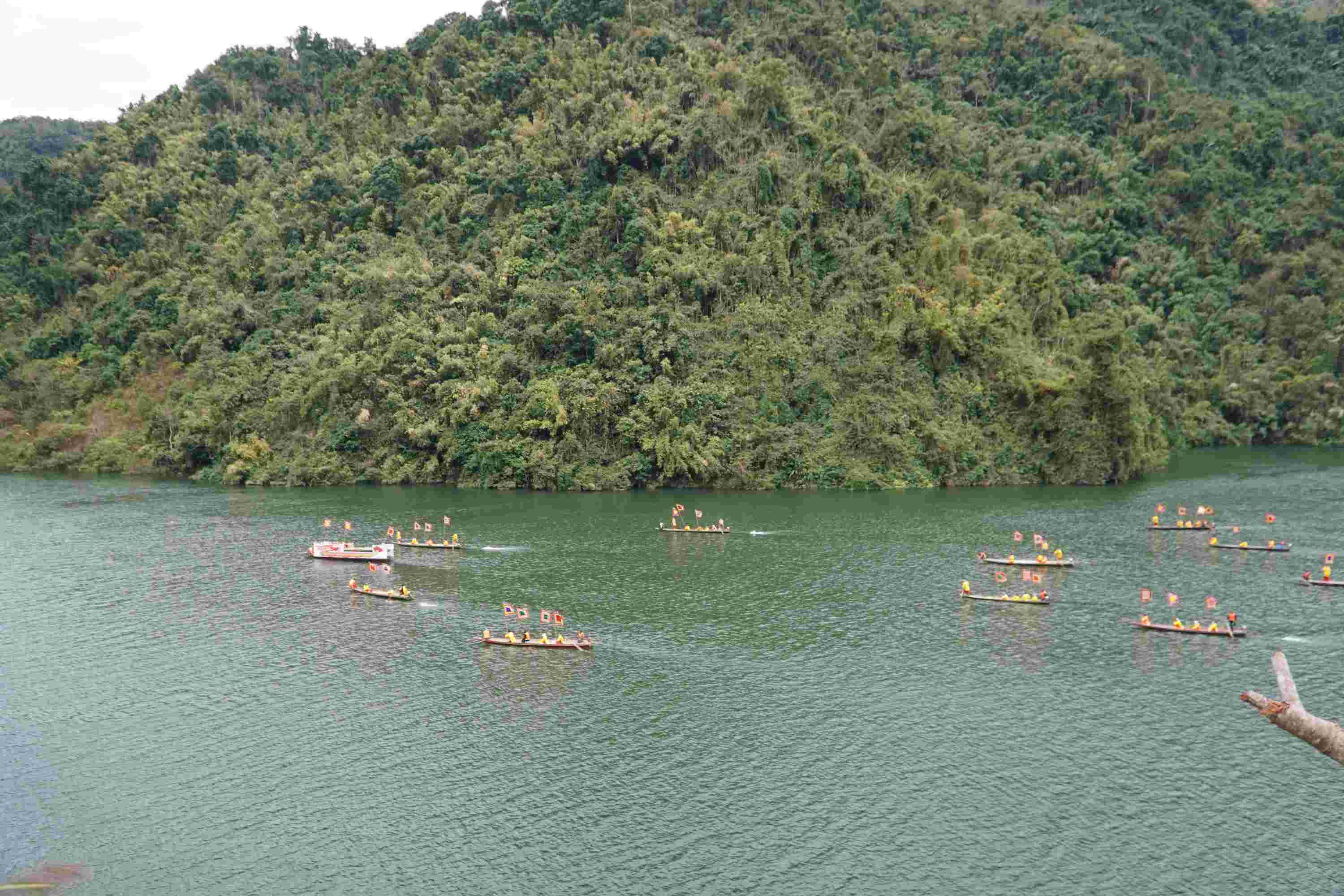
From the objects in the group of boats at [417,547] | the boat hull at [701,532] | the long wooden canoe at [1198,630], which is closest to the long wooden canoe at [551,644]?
the group of boats at [417,547]

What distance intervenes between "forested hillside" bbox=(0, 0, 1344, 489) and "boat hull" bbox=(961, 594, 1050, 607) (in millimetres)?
39479

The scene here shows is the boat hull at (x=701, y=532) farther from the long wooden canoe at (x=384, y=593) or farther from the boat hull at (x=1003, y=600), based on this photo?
the long wooden canoe at (x=384, y=593)

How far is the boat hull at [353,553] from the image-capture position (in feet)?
237

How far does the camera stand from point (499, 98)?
13750cm

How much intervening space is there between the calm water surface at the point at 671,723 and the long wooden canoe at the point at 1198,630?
99 centimetres

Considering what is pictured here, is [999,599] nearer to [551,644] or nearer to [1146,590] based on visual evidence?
[1146,590]

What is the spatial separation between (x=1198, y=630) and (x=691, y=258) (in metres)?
69.1

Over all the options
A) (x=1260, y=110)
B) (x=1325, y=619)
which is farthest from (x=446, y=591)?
(x=1260, y=110)

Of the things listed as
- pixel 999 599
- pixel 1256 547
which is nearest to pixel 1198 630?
pixel 999 599

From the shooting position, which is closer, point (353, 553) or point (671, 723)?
point (671, 723)

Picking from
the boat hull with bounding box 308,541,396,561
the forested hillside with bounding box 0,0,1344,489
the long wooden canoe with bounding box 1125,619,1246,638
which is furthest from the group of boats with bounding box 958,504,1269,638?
the boat hull with bounding box 308,541,396,561

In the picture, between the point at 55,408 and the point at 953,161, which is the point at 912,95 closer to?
the point at 953,161

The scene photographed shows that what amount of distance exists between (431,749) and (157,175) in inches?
5526

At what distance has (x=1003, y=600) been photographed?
59781 millimetres
